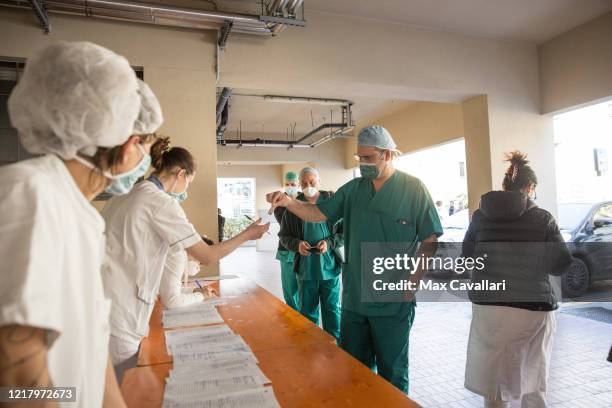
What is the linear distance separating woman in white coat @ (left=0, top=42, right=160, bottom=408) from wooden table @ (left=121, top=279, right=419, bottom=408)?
0.41 m

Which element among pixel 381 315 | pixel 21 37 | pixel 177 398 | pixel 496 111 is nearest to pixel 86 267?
pixel 177 398

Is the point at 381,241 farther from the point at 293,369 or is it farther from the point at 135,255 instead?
the point at 135,255

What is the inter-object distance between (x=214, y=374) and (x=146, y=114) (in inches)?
31.1

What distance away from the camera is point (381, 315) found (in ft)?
6.23

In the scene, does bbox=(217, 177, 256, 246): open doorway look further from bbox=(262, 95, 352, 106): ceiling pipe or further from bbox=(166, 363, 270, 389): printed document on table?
bbox=(166, 363, 270, 389): printed document on table

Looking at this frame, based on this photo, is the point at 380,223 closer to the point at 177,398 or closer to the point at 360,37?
the point at 177,398

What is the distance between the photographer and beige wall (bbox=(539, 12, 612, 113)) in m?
3.83

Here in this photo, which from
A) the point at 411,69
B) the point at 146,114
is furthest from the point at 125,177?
the point at 411,69

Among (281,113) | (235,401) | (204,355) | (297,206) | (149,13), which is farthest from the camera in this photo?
(281,113)

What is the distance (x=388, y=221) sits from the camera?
6.68 ft

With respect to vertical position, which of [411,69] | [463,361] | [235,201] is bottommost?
[463,361]

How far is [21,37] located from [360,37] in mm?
2846

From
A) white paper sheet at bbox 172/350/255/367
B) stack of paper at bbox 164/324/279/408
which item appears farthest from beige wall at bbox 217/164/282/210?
white paper sheet at bbox 172/350/255/367

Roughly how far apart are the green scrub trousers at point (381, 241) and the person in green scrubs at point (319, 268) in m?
0.91
